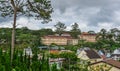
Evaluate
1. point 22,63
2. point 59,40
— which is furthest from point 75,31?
point 22,63

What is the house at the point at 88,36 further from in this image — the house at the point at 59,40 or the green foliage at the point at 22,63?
the green foliage at the point at 22,63

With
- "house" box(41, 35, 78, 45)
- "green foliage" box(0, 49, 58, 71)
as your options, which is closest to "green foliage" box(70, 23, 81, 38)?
"house" box(41, 35, 78, 45)

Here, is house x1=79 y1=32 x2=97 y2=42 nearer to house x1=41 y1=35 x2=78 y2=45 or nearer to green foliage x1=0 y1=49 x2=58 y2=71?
house x1=41 y1=35 x2=78 y2=45

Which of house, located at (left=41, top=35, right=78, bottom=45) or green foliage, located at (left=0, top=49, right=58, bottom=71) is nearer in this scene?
green foliage, located at (left=0, top=49, right=58, bottom=71)

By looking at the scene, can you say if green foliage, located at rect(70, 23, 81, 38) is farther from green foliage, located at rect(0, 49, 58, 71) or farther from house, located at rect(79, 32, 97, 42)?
green foliage, located at rect(0, 49, 58, 71)

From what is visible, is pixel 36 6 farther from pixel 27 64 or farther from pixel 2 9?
pixel 27 64

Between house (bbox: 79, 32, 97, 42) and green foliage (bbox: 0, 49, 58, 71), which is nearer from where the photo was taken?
green foliage (bbox: 0, 49, 58, 71)

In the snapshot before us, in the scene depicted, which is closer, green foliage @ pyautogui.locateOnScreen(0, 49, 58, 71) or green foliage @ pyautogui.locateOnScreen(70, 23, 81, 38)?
green foliage @ pyautogui.locateOnScreen(0, 49, 58, 71)

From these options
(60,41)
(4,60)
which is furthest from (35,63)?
(60,41)

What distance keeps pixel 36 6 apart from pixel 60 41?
77.8 metres

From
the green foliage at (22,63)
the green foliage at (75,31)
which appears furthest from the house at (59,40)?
the green foliage at (22,63)

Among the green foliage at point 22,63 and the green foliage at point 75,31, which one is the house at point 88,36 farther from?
the green foliage at point 22,63

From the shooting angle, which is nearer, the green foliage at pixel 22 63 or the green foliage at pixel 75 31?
the green foliage at pixel 22 63

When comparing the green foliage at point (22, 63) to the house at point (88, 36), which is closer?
the green foliage at point (22, 63)
